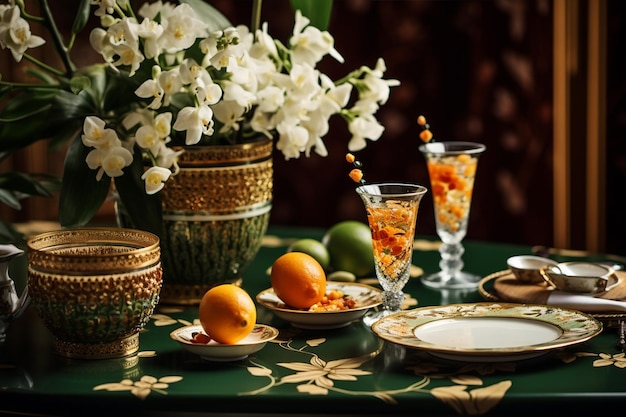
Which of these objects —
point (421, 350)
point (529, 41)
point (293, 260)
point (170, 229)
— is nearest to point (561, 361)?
point (421, 350)

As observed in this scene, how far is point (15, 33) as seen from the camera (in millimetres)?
1566

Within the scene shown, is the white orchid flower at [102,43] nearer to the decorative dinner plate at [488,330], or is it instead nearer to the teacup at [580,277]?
the decorative dinner plate at [488,330]

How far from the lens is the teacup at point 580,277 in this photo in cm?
158

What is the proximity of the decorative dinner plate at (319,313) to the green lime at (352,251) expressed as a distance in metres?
0.22

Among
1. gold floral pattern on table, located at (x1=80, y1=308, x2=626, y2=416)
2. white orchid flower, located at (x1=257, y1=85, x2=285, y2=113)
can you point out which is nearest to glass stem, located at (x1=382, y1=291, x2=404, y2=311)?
gold floral pattern on table, located at (x1=80, y1=308, x2=626, y2=416)

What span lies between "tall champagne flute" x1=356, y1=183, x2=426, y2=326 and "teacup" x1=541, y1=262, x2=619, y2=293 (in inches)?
9.7

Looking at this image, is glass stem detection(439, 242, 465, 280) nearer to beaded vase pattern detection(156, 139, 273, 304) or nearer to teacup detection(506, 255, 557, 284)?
teacup detection(506, 255, 557, 284)

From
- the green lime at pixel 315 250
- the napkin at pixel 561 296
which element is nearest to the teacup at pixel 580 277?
the napkin at pixel 561 296

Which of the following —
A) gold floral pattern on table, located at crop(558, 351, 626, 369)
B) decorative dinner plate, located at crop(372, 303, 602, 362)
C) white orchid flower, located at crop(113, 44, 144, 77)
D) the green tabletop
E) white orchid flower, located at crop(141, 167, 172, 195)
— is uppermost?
white orchid flower, located at crop(113, 44, 144, 77)

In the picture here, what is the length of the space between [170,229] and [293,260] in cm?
24

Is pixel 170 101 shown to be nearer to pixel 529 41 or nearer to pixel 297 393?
pixel 297 393

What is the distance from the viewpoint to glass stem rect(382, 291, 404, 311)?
160 cm

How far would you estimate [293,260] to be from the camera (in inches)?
62.5

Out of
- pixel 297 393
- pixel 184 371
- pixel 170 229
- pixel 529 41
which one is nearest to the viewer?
pixel 297 393
